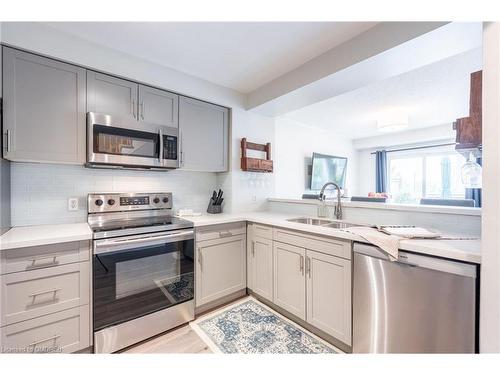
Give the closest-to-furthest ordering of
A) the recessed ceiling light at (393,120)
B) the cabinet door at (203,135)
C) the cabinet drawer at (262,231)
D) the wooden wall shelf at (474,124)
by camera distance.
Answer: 1. the wooden wall shelf at (474,124)
2. the cabinet drawer at (262,231)
3. the cabinet door at (203,135)
4. the recessed ceiling light at (393,120)

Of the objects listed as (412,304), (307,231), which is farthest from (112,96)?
(412,304)

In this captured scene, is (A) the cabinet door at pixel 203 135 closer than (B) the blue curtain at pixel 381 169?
Yes

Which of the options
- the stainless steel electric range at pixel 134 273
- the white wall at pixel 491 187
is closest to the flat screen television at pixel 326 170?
the stainless steel electric range at pixel 134 273

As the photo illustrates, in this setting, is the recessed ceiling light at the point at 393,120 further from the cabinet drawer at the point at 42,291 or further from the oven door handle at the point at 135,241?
the cabinet drawer at the point at 42,291

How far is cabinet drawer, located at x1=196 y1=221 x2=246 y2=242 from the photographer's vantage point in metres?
2.07

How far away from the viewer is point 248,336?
1.76 meters

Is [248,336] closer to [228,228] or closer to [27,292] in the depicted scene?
[228,228]

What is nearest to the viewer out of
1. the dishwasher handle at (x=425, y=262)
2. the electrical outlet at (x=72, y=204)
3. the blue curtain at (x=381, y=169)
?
the dishwasher handle at (x=425, y=262)

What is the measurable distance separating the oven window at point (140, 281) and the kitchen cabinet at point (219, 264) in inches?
4.0

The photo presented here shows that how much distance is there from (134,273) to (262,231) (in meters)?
1.16

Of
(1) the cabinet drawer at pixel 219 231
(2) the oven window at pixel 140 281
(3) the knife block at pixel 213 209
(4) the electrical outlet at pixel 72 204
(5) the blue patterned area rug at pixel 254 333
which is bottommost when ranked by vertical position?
(5) the blue patterned area rug at pixel 254 333

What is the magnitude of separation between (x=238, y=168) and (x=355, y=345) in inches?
Answer: 78.7

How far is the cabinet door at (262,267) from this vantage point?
7.00ft
